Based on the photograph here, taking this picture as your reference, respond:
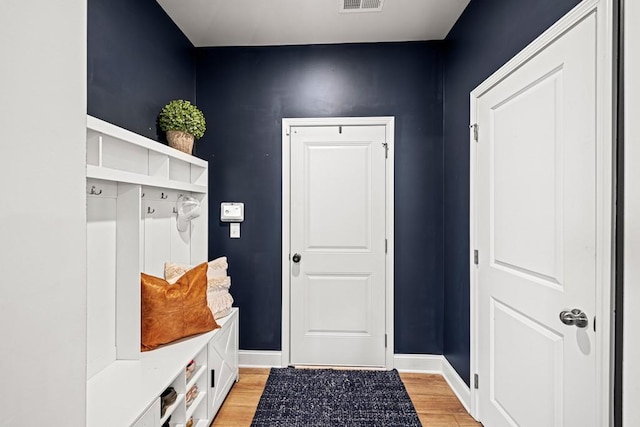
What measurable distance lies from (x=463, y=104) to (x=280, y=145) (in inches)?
55.2

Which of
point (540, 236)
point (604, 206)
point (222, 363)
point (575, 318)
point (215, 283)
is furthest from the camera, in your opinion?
point (215, 283)

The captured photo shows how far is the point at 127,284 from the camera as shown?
1890 mm

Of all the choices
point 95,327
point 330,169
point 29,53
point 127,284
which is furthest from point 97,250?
point 330,169

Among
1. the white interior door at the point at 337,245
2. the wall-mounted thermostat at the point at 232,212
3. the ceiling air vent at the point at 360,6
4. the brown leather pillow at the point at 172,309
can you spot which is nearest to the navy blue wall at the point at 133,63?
the wall-mounted thermostat at the point at 232,212

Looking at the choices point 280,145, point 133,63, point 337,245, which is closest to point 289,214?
point 337,245

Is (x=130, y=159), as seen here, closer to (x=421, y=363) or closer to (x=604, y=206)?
(x=604, y=206)

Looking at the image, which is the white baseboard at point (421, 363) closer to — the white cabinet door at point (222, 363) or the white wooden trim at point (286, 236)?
the white wooden trim at point (286, 236)

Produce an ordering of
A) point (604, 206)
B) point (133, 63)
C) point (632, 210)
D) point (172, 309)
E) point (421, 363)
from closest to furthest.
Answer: point (632, 210) < point (604, 206) < point (172, 309) < point (133, 63) < point (421, 363)

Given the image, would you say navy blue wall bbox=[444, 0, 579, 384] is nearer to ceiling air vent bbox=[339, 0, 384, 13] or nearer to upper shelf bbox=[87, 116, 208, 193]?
Answer: ceiling air vent bbox=[339, 0, 384, 13]

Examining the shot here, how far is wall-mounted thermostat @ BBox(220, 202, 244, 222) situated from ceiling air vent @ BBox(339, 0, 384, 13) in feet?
5.34

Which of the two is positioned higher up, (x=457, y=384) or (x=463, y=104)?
(x=463, y=104)

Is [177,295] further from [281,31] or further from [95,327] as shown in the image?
[281,31]

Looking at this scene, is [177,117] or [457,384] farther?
[457,384]

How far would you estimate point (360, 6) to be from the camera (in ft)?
8.11
